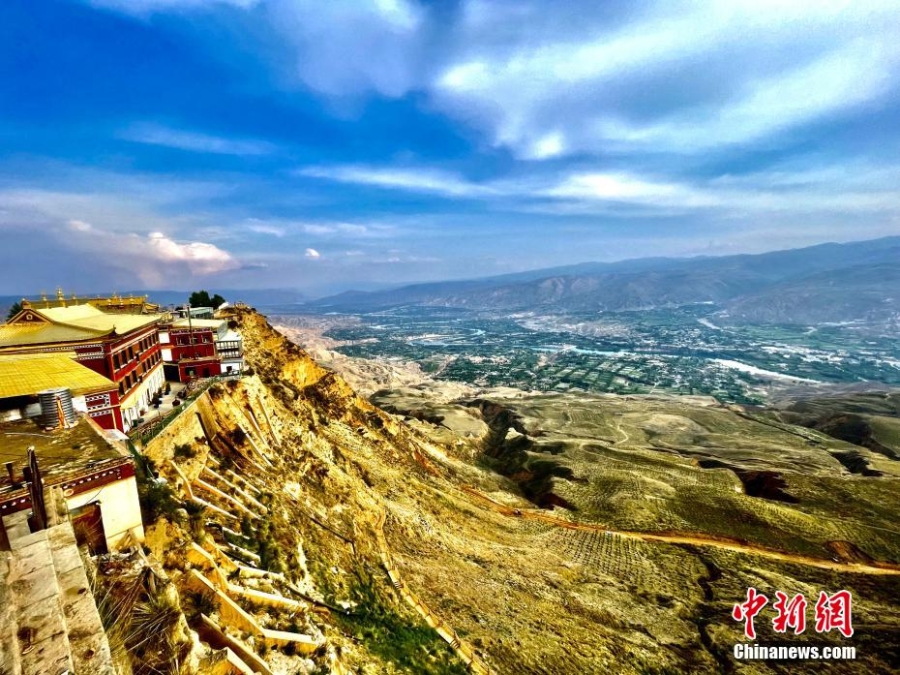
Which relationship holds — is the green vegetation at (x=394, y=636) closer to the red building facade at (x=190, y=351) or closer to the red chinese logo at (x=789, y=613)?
the red chinese logo at (x=789, y=613)

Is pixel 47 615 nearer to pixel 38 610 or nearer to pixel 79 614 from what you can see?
pixel 38 610

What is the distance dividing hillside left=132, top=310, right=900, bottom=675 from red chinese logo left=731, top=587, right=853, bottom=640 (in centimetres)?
68

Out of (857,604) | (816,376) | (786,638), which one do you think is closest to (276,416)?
(786,638)

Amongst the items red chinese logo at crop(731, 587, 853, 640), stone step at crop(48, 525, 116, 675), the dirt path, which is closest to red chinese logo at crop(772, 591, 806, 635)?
red chinese logo at crop(731, 587, 853, 640)

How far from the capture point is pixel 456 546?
94.2 feet

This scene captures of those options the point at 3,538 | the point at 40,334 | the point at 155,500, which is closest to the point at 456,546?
the point at 155,500

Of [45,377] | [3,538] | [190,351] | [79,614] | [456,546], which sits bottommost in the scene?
[456,546]

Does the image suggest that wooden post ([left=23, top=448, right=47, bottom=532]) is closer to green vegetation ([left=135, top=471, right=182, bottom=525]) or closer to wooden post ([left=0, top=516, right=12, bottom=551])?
wooden post ([left=0, top=516, right=12, bottom=551])

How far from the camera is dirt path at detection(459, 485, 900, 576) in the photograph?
3350 cm

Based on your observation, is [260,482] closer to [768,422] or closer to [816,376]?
[768,422]

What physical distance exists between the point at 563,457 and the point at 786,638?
37180mm

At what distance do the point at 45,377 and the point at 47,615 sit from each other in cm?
1862

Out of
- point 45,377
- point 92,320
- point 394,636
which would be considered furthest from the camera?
point 92,320

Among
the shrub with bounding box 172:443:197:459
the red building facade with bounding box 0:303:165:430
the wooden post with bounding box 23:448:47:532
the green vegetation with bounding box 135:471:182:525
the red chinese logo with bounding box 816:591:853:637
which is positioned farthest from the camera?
the red chinese logo with bounding box 816:591:853:637
